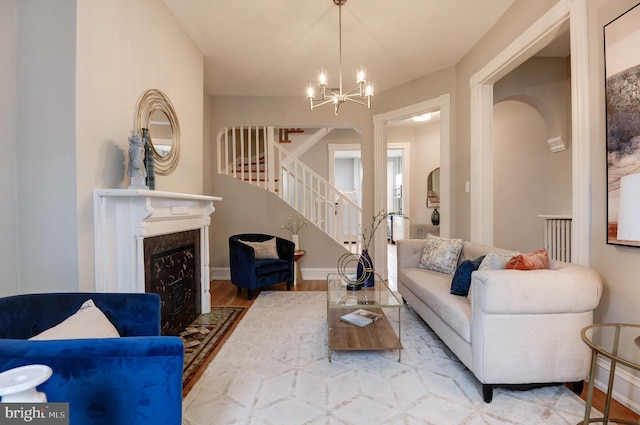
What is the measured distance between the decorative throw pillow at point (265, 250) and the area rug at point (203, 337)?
0.81m

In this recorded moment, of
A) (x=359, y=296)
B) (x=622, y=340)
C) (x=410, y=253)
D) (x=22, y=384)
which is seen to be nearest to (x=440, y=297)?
(x=359, y=296)

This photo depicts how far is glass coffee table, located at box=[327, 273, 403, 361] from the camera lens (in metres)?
2.10

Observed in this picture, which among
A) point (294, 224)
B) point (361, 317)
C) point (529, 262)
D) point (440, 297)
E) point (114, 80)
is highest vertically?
point (114, 80)

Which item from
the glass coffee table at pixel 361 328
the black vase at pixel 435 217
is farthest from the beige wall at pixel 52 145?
the black vase at pixel 435 217

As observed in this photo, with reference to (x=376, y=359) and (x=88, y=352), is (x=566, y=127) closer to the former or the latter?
(x=376, y=359)

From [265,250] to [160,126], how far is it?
1.99m

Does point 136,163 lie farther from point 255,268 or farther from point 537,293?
point 537,293

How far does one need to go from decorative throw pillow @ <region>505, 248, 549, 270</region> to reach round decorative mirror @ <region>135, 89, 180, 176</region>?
2805 millimetres

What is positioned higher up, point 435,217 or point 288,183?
point 288,183

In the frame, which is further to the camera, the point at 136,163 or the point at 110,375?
the point at 136,163

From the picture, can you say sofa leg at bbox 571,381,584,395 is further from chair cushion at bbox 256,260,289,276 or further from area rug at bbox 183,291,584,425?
chair cushion at bbox 256,260,289,276

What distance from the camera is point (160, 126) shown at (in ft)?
8.53

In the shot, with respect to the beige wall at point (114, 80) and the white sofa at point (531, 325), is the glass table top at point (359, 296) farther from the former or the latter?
the beige wall at point (114, 80)

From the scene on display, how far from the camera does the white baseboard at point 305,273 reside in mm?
4750
